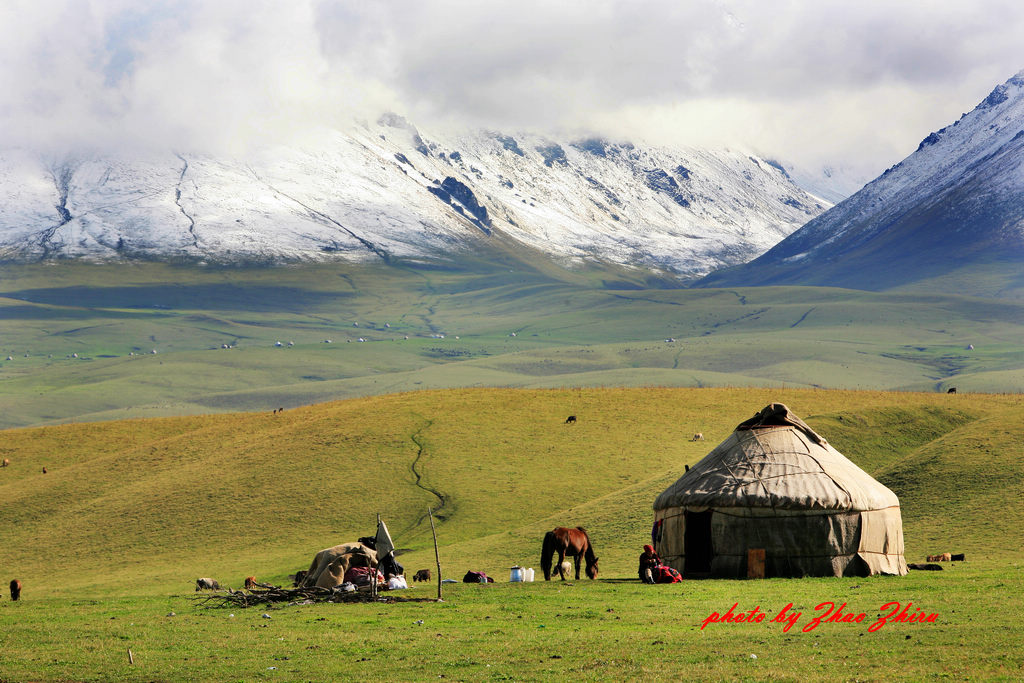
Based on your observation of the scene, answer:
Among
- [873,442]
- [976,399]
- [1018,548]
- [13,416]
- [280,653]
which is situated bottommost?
[280,653]

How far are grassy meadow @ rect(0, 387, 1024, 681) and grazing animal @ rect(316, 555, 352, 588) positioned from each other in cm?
166

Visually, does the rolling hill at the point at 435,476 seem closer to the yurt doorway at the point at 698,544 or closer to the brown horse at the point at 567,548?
the brown horse at the point at 567,548

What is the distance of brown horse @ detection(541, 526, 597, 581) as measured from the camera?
28.9 m

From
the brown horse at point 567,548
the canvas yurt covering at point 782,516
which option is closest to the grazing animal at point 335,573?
the brown horse at point 567,548

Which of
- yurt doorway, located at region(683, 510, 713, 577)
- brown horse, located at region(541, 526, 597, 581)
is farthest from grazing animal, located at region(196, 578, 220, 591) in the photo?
yurt doorway, located at region(683, 510, 713, 577)

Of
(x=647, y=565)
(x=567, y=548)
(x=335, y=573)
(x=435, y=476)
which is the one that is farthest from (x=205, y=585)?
(x=435, y=476)

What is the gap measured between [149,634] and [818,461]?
672 inches

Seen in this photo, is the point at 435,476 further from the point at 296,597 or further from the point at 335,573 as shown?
the point at 296,597

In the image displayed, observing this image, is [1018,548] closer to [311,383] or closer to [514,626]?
[514,626]

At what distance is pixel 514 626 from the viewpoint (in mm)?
20266

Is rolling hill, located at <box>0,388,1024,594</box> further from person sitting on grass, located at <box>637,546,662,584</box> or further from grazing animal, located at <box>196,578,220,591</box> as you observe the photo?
person sitting on grass, located at <box>637,546,662,584</box>

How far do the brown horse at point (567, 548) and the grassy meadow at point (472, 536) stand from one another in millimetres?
958

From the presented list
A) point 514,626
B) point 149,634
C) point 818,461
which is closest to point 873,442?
point 818,461

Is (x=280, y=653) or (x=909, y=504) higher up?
(x=909, y=504)
